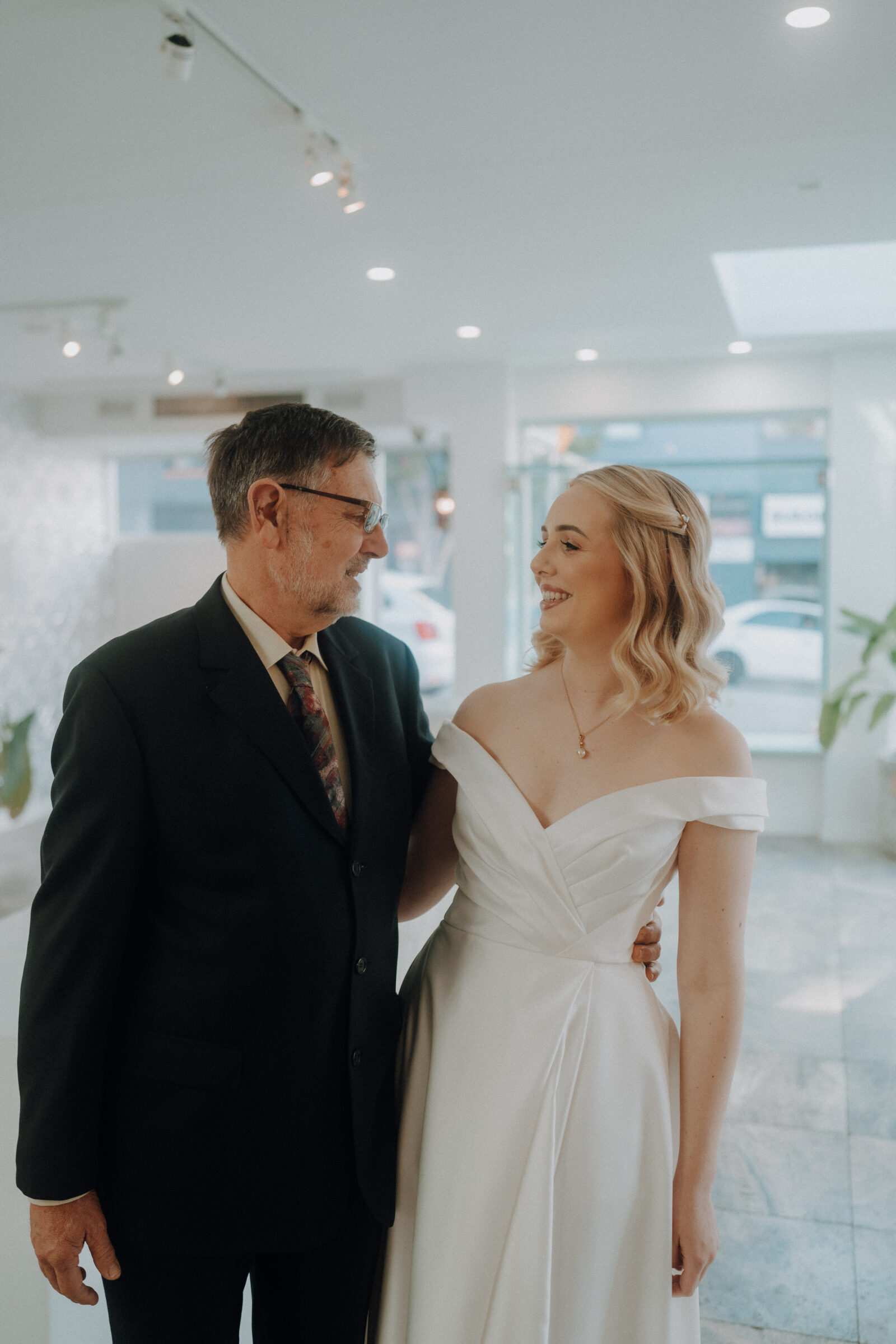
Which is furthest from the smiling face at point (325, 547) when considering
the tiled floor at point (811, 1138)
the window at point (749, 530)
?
the window at point (749, 530)

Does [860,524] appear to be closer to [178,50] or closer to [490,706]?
[178,50]

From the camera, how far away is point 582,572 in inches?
62.6

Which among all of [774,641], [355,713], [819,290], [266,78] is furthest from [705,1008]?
[774,641]

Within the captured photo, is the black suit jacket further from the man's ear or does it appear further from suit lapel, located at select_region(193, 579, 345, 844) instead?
the man's ear

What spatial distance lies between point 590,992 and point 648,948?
125mm

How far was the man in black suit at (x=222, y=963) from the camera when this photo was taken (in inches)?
48.8

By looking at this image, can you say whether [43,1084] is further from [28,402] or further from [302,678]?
[28,402]

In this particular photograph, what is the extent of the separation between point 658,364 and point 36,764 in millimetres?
5632

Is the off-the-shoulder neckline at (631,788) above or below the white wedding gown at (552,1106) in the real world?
above

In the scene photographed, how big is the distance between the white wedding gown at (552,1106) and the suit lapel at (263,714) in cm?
36

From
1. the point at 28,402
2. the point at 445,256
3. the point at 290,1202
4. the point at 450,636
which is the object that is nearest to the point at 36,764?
the point at 28,402

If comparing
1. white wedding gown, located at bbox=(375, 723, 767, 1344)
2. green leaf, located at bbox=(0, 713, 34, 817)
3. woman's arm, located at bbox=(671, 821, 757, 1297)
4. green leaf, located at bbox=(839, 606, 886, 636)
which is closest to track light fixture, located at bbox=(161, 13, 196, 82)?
white wedding gown, located at bbox=(375, 723, 767, 1344)

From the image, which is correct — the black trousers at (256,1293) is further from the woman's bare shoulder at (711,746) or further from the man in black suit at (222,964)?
the woman's bare shoulder at (711,746)

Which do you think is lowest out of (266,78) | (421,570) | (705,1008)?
(705,1008)
